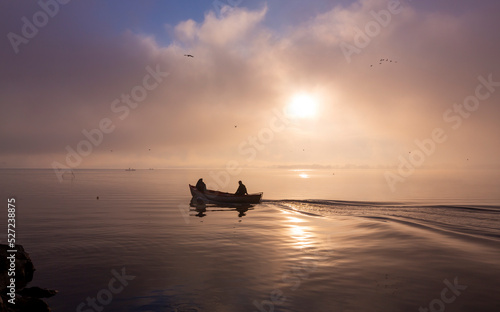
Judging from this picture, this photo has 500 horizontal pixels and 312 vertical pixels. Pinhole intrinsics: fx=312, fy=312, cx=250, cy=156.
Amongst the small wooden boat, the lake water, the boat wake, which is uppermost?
the small wooden boat

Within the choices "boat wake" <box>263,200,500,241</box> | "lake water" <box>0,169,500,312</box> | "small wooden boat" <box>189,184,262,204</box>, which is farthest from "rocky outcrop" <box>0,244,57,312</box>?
"small wooden boat" <box>189,184,262,204</box>

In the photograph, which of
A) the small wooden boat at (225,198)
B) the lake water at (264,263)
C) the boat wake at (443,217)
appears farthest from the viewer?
the small wooden boat at (225,198)

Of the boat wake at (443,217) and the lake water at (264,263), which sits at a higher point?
the boat wake at (443,217)

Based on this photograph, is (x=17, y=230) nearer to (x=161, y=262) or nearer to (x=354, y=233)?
(x=161, y=262)

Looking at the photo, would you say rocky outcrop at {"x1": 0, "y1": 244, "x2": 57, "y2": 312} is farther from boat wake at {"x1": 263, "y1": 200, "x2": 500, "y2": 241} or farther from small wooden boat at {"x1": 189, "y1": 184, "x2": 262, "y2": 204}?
small wooden boat at {"x1": 189, "y1": 184, "x2": 262, "y2": 204}

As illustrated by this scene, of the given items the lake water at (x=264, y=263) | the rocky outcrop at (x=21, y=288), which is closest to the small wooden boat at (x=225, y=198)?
the lake water at (x=264, y=263)

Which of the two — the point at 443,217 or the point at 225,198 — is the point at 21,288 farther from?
the point at 443,217

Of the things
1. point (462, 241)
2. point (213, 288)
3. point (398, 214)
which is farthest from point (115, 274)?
point (398, 214)

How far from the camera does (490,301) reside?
11859mm

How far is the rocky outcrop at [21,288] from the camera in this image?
10352mm

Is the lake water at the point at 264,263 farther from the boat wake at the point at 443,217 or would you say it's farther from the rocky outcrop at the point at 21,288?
the rocky outcrop at the point at 21,288

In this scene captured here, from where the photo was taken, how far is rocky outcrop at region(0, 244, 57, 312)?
10.4 meters

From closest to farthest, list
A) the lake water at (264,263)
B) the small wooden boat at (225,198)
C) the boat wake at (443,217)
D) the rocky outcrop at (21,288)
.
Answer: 1. the rocky outcrop at (21,288)
2. the lake water at (264,263)
3. the boat wake at (443,217)
4. the small wooden boat at (225,198)

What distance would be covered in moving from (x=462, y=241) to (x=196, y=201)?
3470 centimetres
